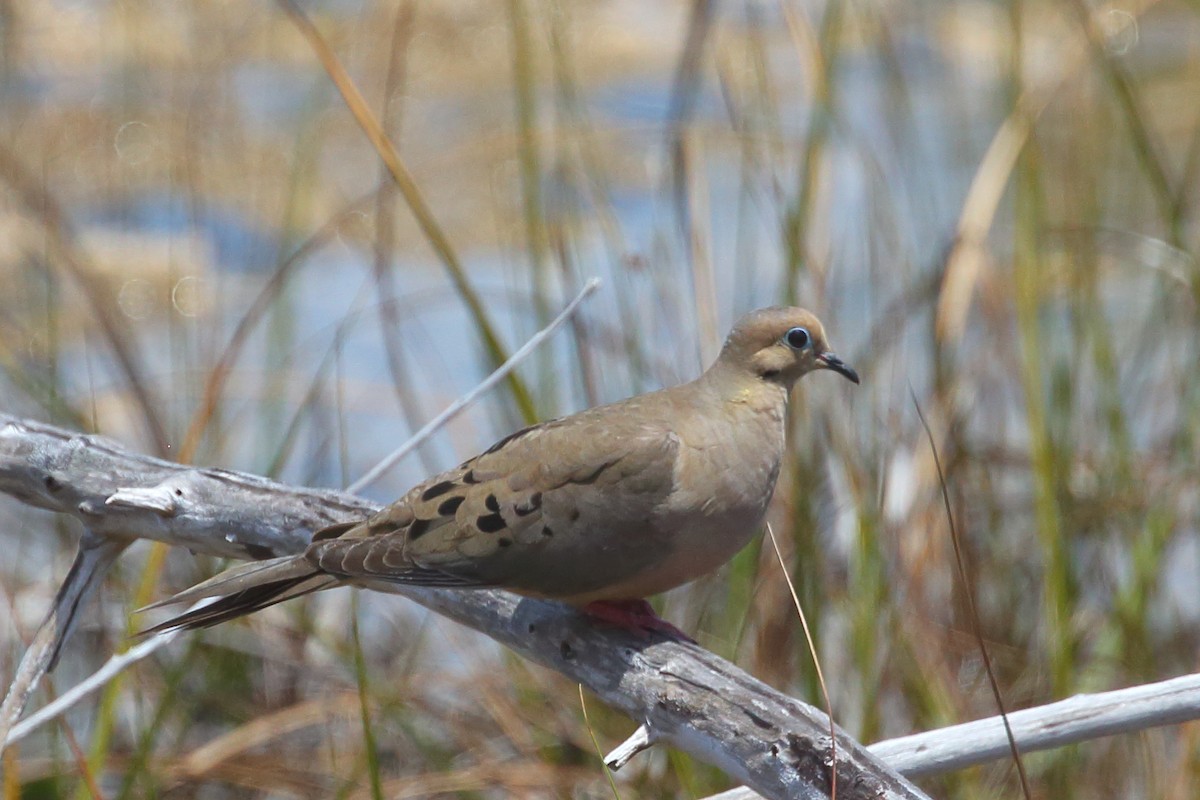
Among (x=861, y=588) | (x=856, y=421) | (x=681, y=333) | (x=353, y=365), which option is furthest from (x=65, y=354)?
(x=861, y=588)

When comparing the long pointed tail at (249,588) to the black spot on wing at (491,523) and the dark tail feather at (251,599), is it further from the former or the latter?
the black spot on wing at (491,523)

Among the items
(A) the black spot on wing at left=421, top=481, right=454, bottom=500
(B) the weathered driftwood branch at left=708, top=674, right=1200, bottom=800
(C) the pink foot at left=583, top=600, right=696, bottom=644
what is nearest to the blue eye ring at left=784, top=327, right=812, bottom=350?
(C) the pink foot at left=583, top=600, right=696, bottom=644

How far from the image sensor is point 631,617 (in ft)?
8.07

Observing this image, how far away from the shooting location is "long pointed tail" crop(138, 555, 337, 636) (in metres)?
2.26

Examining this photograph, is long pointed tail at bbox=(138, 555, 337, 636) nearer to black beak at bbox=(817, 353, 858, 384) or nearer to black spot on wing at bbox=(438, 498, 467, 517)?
black spot on wing at bbox=(438, 498, 467, 517)

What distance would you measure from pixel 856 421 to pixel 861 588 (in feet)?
2.41

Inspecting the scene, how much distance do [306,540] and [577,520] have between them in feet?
1.48

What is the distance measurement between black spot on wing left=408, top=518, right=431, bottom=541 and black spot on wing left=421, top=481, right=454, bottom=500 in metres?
0.07

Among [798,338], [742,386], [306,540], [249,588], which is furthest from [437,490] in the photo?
[798,338]

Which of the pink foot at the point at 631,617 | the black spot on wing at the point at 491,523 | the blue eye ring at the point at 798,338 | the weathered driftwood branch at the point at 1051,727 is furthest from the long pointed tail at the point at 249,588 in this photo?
the blue eye ring at the point at 798,338

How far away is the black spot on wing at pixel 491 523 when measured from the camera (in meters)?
2.43

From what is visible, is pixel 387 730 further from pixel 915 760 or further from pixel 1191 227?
pixel 1191 227

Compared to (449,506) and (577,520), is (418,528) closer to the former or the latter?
(449,506)

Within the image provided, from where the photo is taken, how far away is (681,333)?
4.23 metres
